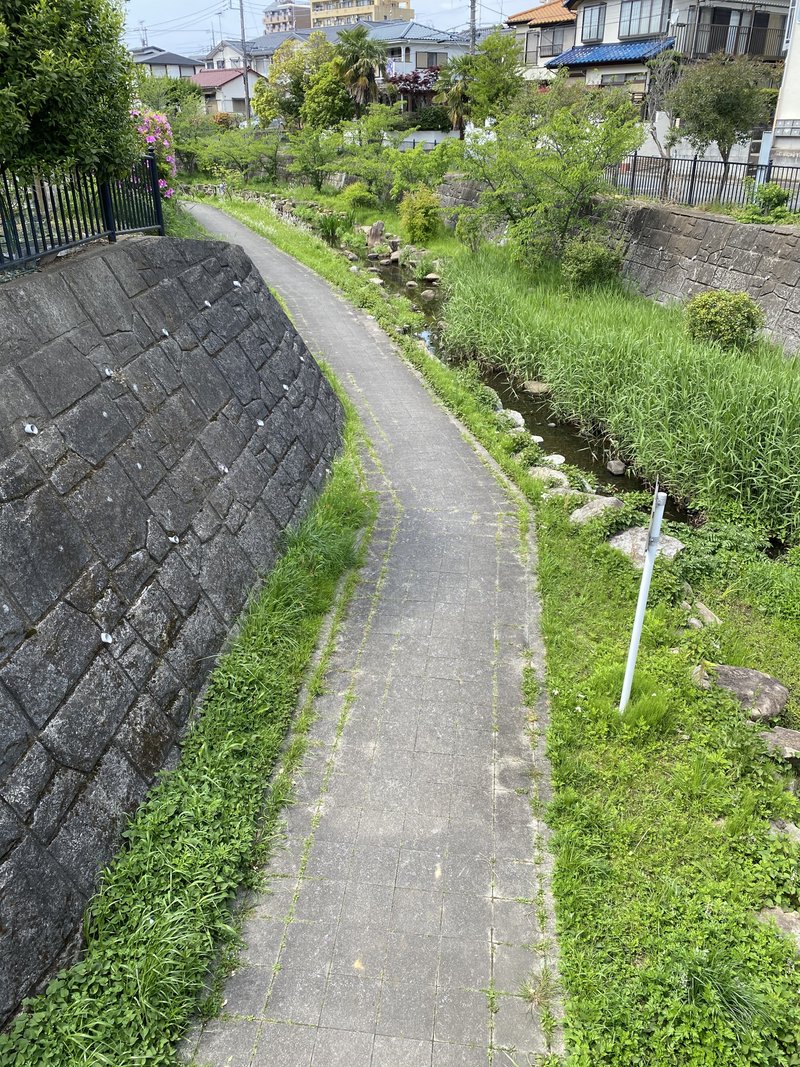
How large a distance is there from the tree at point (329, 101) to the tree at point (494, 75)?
28.6 ft

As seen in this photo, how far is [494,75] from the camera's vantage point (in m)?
27.4

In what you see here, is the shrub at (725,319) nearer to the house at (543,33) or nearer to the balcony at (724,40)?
the balcony at (724,40)

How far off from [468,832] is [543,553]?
3356 millimetres

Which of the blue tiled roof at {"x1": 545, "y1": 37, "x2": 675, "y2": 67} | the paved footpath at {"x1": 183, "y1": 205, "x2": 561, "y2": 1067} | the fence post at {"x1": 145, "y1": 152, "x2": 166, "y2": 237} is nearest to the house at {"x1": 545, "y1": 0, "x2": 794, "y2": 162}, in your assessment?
the blue tiled roof at {"x1": 545, "y1": 37, "x2": 675, "y2": 67}

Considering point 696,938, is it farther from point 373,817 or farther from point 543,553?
point 543,553

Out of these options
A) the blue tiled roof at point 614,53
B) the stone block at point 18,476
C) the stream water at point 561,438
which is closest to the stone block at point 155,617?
the stone block at point 18,476

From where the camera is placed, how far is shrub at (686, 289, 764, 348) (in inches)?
447

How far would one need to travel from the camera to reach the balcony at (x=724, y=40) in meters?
26.8

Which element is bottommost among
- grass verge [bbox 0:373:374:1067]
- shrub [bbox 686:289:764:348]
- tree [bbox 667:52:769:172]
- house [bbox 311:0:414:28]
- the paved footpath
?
the paved footpath

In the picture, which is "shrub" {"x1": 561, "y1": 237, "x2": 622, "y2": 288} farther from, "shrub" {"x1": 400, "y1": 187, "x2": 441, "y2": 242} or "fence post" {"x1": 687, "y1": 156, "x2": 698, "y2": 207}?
"shrub" {"x1": 400, "y1": 187, "x2": 441, "y2": 242}

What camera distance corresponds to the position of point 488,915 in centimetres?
383

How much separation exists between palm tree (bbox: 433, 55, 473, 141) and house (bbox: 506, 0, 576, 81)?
7.07 meters

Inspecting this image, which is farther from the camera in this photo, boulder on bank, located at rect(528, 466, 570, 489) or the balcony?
the balcony

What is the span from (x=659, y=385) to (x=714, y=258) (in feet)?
19.3
